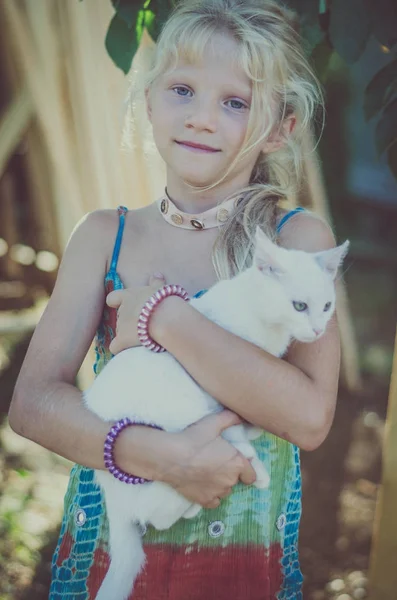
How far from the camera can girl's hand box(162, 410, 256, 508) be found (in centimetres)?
101

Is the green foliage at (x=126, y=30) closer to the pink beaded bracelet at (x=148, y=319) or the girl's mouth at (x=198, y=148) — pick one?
the girl's mouth at (x=198, y=148)

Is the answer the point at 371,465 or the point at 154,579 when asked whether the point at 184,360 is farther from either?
the point at 371,465

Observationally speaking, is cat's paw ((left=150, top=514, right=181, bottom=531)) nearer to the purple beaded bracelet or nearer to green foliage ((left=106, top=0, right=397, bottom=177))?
the purple beaded bracelet

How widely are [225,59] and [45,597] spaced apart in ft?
6.93

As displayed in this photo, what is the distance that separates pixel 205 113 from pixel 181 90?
0.28 feet

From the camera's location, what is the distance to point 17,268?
349cm

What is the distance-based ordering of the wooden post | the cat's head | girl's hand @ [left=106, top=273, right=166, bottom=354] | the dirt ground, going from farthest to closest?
the dirt ground, the wooden post, girl's hand @ [left=106, top=273, right=166, bottom=354], the cat's head

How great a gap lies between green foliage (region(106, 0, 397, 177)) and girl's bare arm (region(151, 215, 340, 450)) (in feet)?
2.03

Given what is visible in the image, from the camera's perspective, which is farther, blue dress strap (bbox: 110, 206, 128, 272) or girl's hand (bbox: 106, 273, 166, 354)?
blue dress strap (bbox: 110, 206, 128, 272)

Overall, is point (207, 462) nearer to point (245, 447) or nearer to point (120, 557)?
point (245, 447)

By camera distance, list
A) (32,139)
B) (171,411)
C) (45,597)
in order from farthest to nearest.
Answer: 1. (32,139)
2. (45,597)
3. (171,411)

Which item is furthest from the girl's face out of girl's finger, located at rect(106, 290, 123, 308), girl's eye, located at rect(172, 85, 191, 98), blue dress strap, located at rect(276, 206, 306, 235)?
girl's finger, located at rect(106, 290, 123, 308)

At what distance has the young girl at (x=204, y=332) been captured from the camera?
1036 mm

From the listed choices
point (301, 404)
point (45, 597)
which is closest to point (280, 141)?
point (301, 404)
